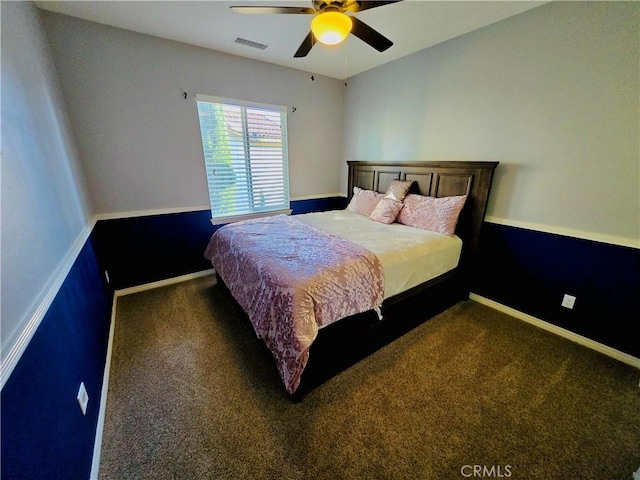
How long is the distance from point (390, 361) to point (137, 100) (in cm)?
337

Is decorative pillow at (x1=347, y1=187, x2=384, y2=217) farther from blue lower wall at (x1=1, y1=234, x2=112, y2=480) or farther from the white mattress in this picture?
blue lower wall at (x1=1, y1=234, x2=112, y2=480)

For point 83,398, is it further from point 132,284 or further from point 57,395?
point 132,284

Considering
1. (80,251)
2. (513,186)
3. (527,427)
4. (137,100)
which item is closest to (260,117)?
(137,100)

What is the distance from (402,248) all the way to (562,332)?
1576 mm

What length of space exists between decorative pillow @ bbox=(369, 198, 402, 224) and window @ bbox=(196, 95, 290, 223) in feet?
4.82

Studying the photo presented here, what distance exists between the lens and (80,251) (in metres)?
1.74

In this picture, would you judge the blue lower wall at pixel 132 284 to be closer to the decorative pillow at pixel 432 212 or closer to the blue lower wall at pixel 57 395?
the blue lower wall at pixel 57 395

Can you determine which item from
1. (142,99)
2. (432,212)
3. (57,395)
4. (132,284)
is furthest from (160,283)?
(432,212)

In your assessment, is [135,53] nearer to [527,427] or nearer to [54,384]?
[54,384]

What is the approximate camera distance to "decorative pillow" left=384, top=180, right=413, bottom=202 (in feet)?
9.62

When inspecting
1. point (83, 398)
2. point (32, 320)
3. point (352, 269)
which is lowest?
point (83, 398)

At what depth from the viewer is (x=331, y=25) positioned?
150 centimetres

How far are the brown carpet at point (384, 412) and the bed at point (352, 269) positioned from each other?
249 mm

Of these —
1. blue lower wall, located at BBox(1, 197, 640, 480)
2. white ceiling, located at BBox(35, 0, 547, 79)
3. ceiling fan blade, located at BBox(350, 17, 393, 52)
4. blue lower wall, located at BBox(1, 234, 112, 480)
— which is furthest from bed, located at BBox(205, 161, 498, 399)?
ceiling fan blade, located at BBox(350, 17, 393, 52)
